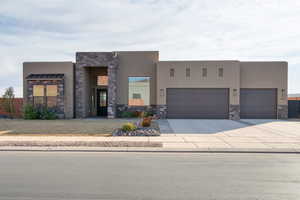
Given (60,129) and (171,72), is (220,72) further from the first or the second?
(60,129)

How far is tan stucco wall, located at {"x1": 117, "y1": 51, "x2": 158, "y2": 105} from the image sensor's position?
60.5 feet

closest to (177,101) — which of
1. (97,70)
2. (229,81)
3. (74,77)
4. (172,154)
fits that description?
(229,81)

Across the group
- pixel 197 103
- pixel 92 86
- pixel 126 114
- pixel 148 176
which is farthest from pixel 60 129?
pixel 197 103

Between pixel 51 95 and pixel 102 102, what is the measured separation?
15.6ft

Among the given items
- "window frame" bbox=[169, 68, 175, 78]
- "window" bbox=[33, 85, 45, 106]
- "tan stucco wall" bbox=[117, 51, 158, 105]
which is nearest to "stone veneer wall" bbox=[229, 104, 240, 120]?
"window frame" bbox=[169, 68, 175, 78]

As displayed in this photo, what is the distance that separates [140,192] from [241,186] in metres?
2.23

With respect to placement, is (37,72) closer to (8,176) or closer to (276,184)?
(8,176)

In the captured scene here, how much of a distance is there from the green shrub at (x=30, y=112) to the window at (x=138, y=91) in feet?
26.4

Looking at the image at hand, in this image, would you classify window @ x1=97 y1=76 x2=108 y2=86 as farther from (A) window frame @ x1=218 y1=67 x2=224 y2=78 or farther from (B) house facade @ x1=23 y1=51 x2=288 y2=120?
(A) window frame @ x1=218 y1=67 x2=224 y2=78

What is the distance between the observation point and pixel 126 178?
480 centimetres

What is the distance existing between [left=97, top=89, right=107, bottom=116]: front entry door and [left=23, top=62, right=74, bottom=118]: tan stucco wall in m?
2.95

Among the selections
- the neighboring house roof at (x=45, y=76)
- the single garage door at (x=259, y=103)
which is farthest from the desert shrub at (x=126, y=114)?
the single garage door at (x=259, y=103)

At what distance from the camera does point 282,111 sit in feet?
58.7

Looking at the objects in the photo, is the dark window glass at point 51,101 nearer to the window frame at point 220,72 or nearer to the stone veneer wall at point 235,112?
the window frame at point 220,72
